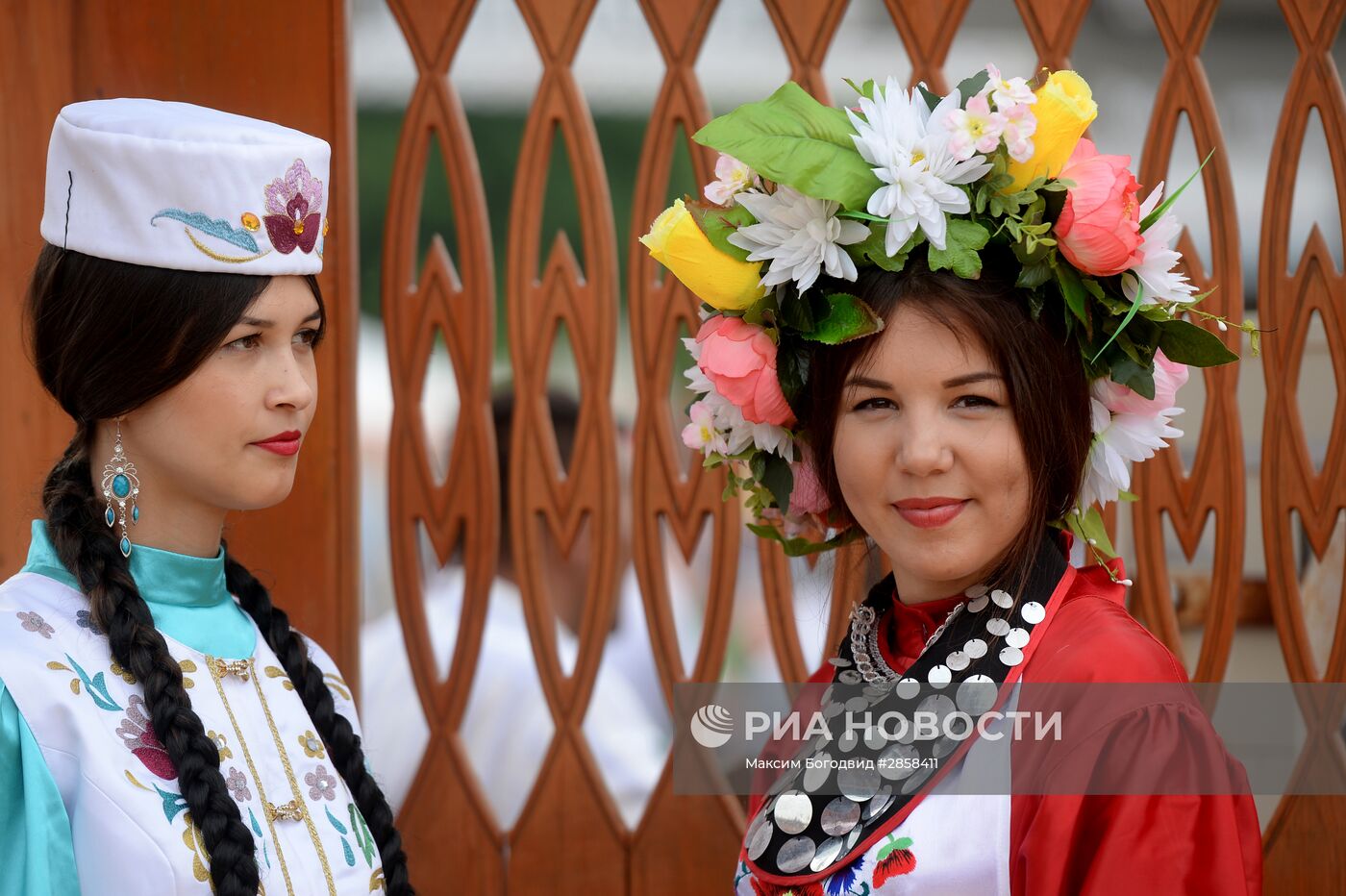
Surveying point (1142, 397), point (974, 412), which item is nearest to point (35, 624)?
point (974, 412)

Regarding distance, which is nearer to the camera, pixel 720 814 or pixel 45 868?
pixel 45 868

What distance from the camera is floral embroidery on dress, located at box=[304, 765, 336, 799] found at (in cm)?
155

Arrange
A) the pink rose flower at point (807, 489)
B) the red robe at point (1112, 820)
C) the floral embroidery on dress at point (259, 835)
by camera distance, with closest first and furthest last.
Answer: the red robe at point (1112, 820), the floral embroidery on dress at point (259, 835), the pink rose flower at point (807, 489)

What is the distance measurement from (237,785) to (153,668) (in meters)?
0.17

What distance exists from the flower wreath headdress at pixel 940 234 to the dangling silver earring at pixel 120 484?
0.68 m

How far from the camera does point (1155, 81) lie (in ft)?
7.38

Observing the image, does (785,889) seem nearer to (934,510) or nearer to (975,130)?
(934,510)

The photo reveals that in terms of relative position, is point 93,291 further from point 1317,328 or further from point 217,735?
point 1317,328

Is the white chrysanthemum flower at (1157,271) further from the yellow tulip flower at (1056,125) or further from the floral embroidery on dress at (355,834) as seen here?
the floral embroidery on dress at (355,834)

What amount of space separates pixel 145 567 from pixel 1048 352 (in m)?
1.09

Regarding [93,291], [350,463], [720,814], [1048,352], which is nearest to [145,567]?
[93,291]

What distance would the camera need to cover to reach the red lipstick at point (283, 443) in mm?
1485

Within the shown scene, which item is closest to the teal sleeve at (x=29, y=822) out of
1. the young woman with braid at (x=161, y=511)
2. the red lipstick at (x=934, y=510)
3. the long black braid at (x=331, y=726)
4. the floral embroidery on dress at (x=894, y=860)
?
the young woman with braid at (x=161, y=511)

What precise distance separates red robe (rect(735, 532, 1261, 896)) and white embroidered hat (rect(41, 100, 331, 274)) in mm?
997
